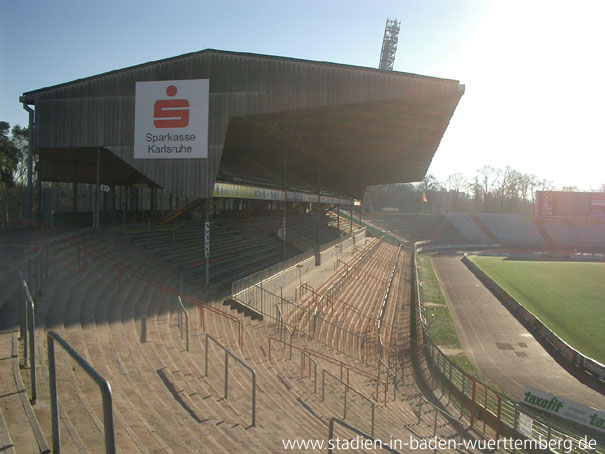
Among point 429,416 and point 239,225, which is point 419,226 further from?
point 429,416

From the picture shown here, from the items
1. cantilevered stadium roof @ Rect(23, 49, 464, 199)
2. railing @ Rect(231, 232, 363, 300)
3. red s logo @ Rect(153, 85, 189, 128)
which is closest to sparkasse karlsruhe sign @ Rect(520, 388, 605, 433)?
railing @ Rect(231, 232, 363, 300)

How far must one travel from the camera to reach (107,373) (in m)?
6.70

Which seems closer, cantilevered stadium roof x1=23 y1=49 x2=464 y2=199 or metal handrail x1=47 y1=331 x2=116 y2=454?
metal handrail x1=47 y1=331 x2=116 y2=454

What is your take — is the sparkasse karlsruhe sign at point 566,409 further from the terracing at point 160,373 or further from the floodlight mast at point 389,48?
the floodlight mast at point 389,48

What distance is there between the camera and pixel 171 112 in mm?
14023

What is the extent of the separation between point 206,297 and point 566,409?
35.8 ft

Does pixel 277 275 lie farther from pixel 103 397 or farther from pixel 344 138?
pixel 103 397

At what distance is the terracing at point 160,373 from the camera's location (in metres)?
5.04

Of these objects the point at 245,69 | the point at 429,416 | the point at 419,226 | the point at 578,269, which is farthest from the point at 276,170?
the point at 419,226

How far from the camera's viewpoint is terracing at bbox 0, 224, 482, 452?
5039 mm

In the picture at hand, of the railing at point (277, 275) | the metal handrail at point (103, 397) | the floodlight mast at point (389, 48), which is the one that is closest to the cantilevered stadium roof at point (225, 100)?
the railing at point (277, 275)

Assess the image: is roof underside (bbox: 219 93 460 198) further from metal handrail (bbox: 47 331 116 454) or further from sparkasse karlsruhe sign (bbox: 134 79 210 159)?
metal handrail (bbox: 47 331 116 454)

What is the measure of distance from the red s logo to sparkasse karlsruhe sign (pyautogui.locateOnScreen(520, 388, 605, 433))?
534 inches

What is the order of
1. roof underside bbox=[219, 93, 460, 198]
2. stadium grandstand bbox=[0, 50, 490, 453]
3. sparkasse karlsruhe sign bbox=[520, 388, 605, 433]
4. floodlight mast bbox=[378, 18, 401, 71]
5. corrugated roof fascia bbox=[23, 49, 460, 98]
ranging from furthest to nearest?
floodlight mast bbox=[378, 18, 401, 71] < roof underside bbox=[219, 93, 460, 198] < corrugated roof fascia bbox=[23, 49, 460, 98] < sparkasse karlsruhe sign bbox=[520, 388, 605, 433] < stadium grandstand bbox=[0, 50, 490, 453]
